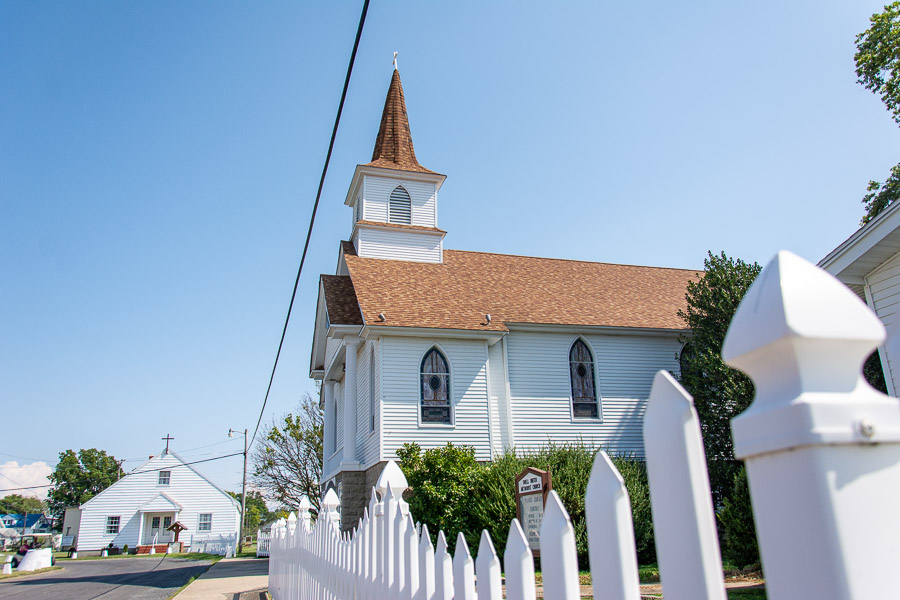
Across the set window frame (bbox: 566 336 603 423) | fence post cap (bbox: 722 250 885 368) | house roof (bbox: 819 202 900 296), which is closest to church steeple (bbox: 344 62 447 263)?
window frame (bbox: 566 336 603 423)

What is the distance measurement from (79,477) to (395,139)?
301 feet

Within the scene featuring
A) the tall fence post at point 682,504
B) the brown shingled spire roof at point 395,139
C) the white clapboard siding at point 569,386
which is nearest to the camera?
the tall fence post at point 682,504

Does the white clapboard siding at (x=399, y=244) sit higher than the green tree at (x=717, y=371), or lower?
higher

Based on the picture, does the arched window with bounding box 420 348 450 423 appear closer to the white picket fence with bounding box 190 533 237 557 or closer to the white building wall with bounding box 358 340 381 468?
the white building wall with bounding box 358 340 381 468

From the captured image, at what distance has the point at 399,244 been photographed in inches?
955

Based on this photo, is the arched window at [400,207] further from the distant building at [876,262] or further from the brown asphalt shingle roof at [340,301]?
the distant building at [876,262]

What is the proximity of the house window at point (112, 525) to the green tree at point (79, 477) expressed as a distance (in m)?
50.4

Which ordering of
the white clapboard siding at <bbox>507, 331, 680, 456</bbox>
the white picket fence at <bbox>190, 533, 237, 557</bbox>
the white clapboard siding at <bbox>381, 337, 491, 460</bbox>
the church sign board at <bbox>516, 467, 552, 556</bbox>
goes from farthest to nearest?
1. the white picket fence at <bbox>190, 533, 237, 557</bbox>
2. the white clapboard siding at <bbox>507, 331, 680, 456</bbox>
3. the white clapboard siding at <bbox>381, 337, 491, 460</bbox>
4. the church sign board at <bbox>516, 467, 552, 556</bbox>

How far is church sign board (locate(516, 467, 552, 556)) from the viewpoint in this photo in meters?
11.1

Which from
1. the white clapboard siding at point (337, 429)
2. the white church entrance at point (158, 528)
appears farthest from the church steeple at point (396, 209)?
the white church entrance at point (158, 528)

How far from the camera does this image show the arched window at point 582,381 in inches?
798

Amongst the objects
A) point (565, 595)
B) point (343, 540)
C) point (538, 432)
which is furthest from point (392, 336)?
point (565, 595)

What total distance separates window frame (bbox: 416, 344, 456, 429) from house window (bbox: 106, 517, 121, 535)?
42.0 meters

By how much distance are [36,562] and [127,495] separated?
2128 cm
